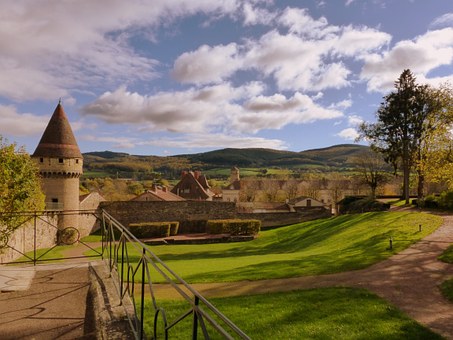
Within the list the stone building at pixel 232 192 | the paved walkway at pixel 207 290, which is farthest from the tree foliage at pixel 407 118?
the stone building at pixel 232 192

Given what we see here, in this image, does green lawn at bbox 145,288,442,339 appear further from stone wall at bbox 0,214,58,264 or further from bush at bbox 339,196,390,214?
bush at bbox 339,196,390,214

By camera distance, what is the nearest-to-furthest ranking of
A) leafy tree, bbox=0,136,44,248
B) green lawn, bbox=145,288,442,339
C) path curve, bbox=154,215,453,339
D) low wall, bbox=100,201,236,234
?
green lawn, bbox=145,288,442,339 < path curve, bbox=154,215,453,339 < leafy tree, bbox=0,136,44,248 < low wall, bbox=100,201,236,234

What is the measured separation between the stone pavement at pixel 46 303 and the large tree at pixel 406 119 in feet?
101

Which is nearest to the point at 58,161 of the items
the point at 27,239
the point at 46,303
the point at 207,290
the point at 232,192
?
the point at 27,239

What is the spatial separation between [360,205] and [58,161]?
30.0 m

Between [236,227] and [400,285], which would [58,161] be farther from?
[400,285]

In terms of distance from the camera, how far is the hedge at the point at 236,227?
124 feet

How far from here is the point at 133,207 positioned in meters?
39.9

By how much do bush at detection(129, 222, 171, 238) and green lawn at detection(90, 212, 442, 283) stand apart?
5918 millimetres

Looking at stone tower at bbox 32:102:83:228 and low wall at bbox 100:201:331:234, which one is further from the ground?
stone tower at bbox 32:102:83:228

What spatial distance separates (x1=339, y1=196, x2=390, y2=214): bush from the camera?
1188 inches

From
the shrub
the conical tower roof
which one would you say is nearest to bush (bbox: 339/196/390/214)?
the shrub

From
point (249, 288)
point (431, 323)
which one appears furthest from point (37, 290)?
point (431, 323)

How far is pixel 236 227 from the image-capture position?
124 ft
